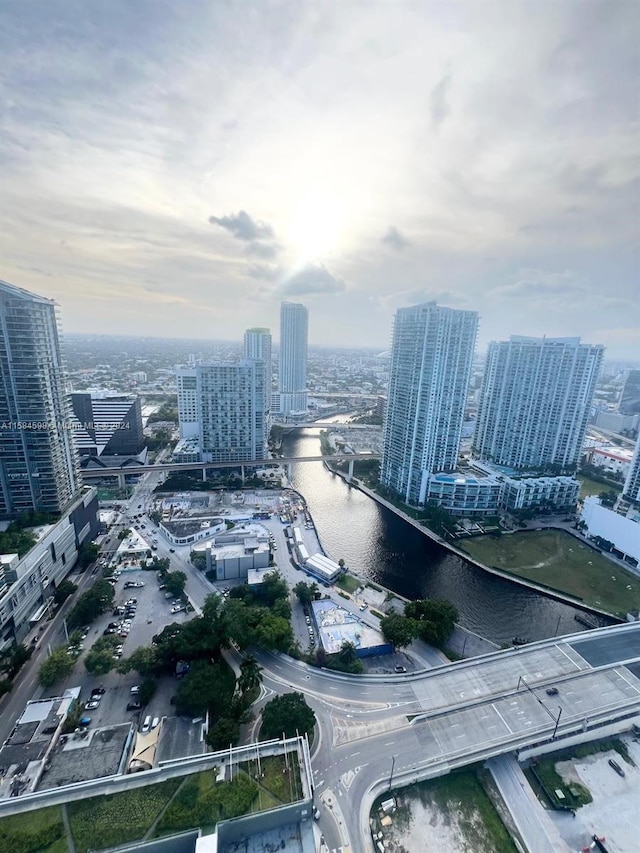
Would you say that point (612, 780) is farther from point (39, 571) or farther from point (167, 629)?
point (39, 571)

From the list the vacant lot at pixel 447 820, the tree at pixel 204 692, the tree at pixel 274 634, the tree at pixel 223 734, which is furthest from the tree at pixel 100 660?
the vacant lot at pixel 447 820

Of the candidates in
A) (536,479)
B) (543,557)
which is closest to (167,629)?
(543,557)

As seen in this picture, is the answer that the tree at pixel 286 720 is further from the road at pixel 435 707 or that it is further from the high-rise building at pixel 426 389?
the high-rise building at pixel 426 389

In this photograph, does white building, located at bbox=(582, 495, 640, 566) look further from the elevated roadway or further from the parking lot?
the parking lot

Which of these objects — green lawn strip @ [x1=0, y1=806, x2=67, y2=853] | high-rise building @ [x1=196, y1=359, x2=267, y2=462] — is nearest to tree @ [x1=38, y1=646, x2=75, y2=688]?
green lawn strip @ [x1=0, y1=806, x2=67, y2=853]

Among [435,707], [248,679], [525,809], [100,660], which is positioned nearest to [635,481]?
[435,707]
